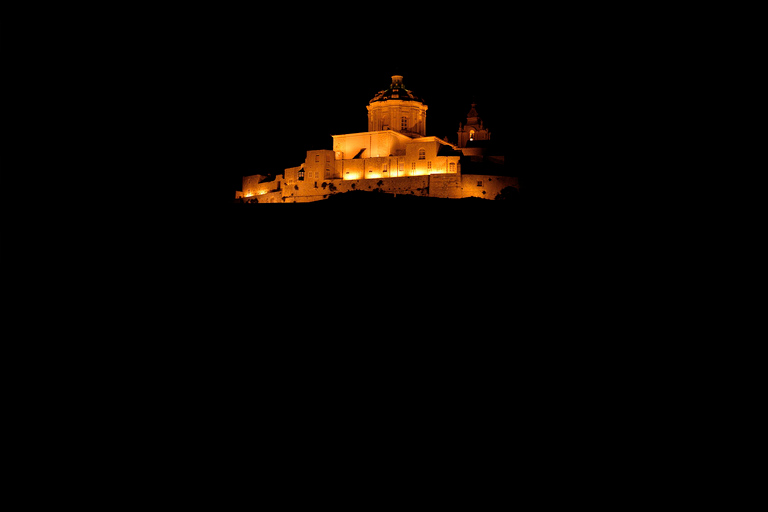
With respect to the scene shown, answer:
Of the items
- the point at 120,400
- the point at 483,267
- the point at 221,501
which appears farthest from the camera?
the point at 483,267

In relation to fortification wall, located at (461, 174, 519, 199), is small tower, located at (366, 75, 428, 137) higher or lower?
higher

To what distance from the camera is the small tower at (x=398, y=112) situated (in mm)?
A: 49469

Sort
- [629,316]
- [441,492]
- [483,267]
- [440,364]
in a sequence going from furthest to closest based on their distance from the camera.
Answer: [483,267] → [629,316] → [440,364] → [441,492]

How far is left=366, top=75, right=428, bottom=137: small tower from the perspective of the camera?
49.5 metres

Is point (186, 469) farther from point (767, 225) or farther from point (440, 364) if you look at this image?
point (767, 225)

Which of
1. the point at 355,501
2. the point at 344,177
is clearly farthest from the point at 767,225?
the point at 355,501

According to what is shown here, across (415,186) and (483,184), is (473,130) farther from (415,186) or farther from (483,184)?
(415,186)

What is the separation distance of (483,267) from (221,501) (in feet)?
67.8

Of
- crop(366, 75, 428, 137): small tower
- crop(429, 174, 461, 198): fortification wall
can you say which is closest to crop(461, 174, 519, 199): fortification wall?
crop(429, 174, 461, 198): fortification wall

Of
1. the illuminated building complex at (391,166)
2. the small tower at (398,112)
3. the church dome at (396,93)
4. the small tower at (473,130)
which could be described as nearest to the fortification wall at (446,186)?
the illuminated building complex at (391,166)

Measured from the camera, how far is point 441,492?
15922 mm

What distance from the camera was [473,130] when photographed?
59.7 metres

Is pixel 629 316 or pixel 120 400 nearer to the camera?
pixel 120 400

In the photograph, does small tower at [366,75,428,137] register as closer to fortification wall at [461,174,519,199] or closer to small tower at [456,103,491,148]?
fortification wall at [461,174,519,199]
